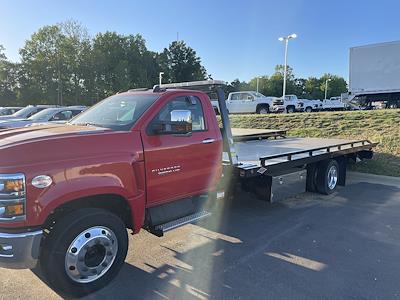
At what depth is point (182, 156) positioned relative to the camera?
450cm

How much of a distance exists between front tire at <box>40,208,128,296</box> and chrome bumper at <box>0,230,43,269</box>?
6.8 inches

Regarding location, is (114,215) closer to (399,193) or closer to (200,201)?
(200,201)

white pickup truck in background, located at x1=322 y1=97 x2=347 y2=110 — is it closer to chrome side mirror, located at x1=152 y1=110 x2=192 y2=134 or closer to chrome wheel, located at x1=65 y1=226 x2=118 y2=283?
chrome side mirror, located at x1=152 y1=110 x2=192 y2=134

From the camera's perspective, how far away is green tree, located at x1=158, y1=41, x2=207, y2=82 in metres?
70.8

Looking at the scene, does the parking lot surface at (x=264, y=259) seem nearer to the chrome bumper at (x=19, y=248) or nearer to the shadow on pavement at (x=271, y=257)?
the shadow on pavement at (x=271, y=257)

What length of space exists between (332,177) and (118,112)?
536 cm

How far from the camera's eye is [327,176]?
768 cm

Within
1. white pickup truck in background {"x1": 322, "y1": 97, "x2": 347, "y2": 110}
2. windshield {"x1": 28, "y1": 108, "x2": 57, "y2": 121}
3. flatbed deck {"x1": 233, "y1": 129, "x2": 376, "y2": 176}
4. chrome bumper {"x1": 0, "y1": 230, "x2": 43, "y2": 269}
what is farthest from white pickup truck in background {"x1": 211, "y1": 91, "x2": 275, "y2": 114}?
chrome bumper {"x1": 0, "y1": 230, "x2": 43, "y2": 269}

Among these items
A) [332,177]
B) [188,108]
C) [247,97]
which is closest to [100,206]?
[188,108]

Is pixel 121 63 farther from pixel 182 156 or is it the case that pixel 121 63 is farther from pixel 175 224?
pixel 175 224

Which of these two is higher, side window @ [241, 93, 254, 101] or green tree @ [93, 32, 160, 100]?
green tree @ [93, 32, 160, 100]

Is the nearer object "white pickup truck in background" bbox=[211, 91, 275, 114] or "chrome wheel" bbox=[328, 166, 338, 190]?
"chrome wheel" bbox=[328, 166, 338, 190]

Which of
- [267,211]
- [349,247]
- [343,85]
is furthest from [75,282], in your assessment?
[343,85]

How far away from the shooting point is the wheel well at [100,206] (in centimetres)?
352
